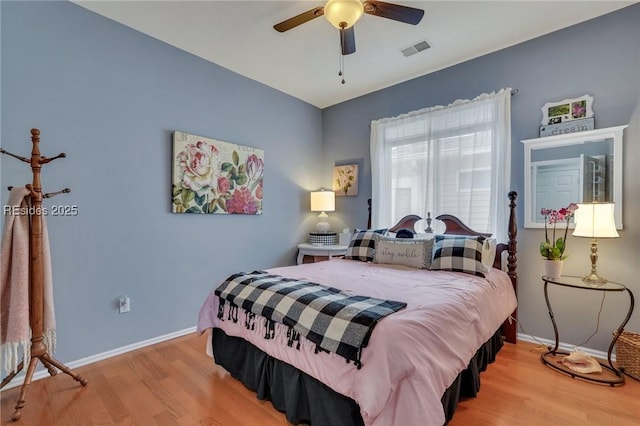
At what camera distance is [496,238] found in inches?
115

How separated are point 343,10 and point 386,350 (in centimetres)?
185

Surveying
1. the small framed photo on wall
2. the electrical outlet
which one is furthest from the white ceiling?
the electrical outlet

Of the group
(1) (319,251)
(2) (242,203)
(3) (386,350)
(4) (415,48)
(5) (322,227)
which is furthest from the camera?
(5) (322,227)

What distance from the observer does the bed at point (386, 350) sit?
1.26 m

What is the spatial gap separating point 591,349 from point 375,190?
8.08 feet

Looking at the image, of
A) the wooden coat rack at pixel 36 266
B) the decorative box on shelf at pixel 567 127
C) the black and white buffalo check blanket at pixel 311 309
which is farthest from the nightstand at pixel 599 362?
the wooden coat rack at pixel 36 266

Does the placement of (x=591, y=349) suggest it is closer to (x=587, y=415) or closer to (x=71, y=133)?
(x=587, y=415)

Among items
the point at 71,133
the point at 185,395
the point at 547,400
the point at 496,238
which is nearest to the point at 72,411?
the point at 185,395

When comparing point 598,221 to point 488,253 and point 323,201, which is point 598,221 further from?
point 323,201

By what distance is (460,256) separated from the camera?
255 centimetres

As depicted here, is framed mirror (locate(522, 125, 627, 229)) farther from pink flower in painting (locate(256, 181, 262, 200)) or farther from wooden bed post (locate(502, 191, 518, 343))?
pink flower in painting (locate(256, 181, 262, 200))

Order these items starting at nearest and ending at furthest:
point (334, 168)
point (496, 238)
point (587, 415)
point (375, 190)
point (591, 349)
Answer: point (587, 415) < point (591, 349) < point (496, 238) < point (375, 190) < point (334, 168)

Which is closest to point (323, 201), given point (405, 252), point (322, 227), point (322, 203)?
point (322, 203)

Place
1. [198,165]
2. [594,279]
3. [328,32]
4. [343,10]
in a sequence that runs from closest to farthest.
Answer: [343,10] < [594,279] < [328,32] < [198,165]
